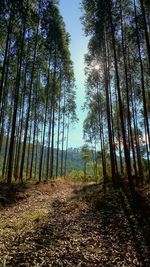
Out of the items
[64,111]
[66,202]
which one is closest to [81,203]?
[66,202]

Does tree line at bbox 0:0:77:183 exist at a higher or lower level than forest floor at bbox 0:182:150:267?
higher

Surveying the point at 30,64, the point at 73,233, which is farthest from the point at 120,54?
the point at 73,233

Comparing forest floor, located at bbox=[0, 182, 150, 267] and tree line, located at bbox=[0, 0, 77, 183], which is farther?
tree line, located at bbox=[0, 0, 77, 183]

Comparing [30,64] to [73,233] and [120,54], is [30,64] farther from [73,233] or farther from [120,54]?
[73,233]

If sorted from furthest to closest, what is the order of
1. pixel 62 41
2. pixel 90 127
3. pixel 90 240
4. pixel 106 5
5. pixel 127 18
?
pixel 90 127, pixel 62 41, pixel 127 18, pixel 106 5, pixel 90 240

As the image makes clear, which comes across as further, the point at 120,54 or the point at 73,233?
the point at 120,54

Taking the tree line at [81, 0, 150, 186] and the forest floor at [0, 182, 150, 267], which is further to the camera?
the tree line at [81, 0, 150, 186]

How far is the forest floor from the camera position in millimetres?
5914

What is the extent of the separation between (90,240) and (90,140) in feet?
106

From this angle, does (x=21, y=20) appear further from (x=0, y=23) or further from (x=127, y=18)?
(x=127, y=18)

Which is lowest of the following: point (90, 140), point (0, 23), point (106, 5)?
point (90, 140)

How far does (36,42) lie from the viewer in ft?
58.2

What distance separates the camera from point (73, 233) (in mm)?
7715

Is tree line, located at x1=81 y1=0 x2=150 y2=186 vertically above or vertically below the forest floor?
above
